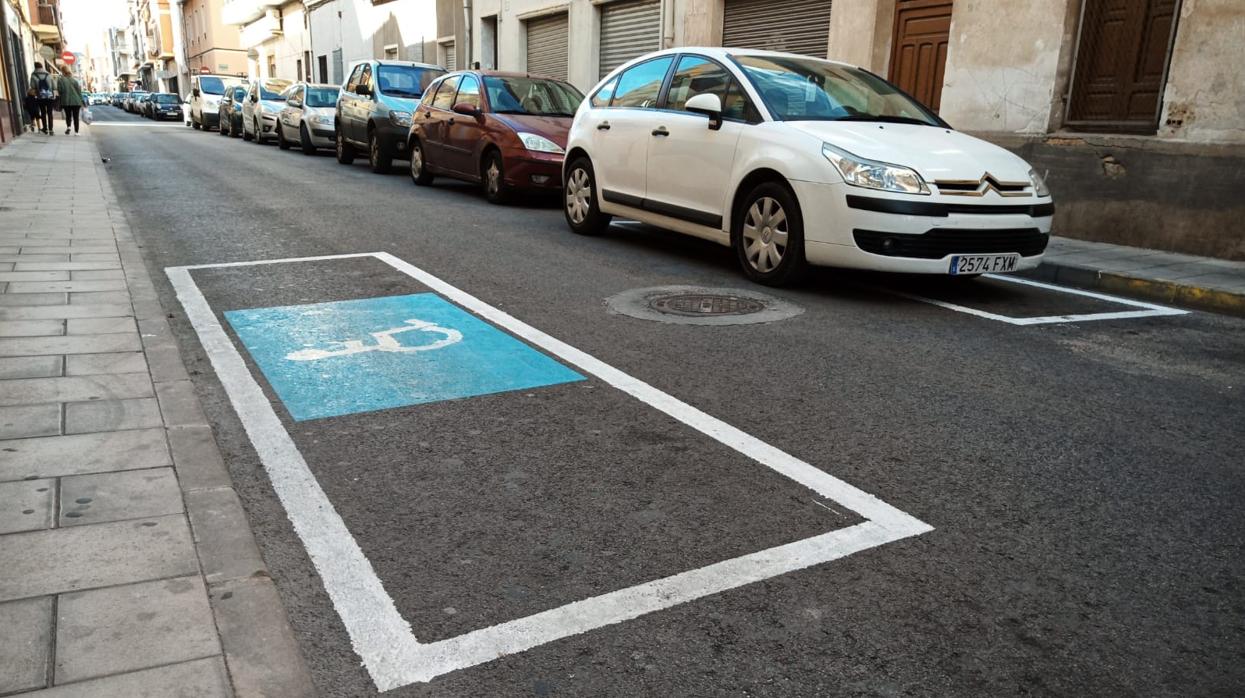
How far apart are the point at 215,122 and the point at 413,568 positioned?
36.9m

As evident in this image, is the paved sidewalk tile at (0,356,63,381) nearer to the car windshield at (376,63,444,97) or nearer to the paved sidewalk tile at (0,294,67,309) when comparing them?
the paved sidewalk tile at (0,294,67,309)

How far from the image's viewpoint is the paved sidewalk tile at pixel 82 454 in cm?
314

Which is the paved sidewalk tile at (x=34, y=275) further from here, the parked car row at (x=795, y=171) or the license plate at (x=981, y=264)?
the license plate at (x=981, y=264)

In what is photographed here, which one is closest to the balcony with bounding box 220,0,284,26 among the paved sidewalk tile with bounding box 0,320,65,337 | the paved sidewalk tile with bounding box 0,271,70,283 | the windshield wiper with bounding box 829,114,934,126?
the paved sidewalk tile with bounding box 0,271,70,283

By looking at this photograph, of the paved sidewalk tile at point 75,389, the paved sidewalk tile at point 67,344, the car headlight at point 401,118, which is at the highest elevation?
the car headlight at point 401,118

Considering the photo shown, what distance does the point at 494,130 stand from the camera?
474 inches

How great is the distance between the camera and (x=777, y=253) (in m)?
6.77

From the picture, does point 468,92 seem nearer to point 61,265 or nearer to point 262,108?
point 61,265

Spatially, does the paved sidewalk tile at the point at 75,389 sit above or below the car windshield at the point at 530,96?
below

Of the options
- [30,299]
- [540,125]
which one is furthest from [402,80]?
[30,299]

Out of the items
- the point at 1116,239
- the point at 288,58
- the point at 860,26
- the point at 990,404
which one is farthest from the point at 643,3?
the point at 288,58

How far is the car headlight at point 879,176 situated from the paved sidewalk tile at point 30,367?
185 inches

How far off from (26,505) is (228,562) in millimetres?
792

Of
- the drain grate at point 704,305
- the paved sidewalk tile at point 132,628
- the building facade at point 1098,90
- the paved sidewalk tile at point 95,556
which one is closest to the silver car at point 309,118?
the building facade at point 1098,90
